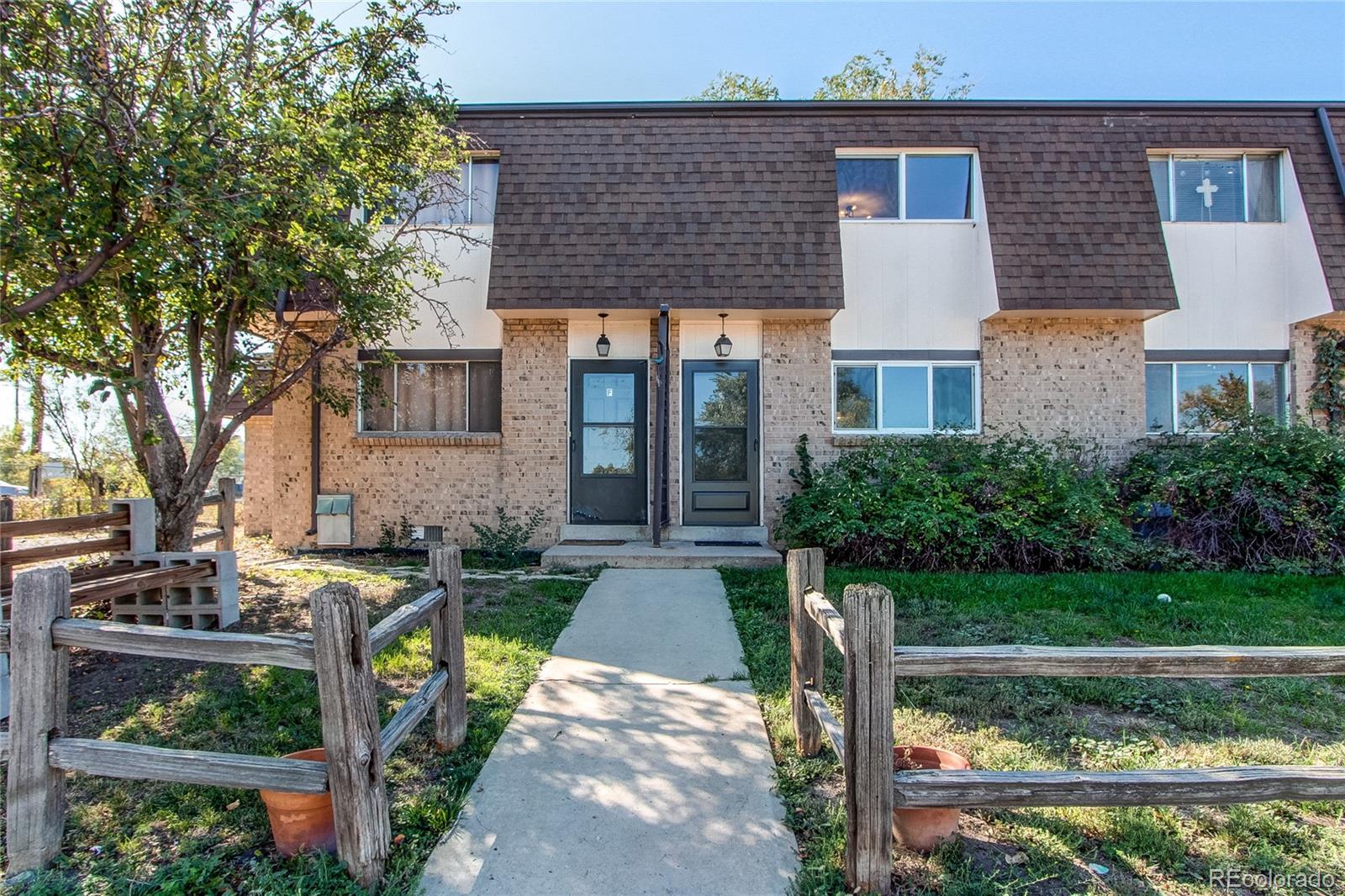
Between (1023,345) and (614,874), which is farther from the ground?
(1023,345)

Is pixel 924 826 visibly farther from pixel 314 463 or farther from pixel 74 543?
pixel 314 463

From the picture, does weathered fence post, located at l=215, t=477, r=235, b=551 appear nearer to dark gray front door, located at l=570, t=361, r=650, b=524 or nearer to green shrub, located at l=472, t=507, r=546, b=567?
green shrub, located at l=472, t=507, r=546, b=567

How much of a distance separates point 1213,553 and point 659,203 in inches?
321

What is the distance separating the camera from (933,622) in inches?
208

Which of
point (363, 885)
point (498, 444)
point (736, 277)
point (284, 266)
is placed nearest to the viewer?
point (363, 885)

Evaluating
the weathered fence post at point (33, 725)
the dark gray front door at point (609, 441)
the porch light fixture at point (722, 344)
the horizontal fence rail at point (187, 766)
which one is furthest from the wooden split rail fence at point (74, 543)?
the porch light fixture at point (722, 344)

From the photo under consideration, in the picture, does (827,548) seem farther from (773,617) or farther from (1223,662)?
(1223,662)

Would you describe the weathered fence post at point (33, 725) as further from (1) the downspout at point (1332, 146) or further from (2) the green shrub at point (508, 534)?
(1) the downspout at point (1332, 146)

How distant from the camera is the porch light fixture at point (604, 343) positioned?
8.73 m

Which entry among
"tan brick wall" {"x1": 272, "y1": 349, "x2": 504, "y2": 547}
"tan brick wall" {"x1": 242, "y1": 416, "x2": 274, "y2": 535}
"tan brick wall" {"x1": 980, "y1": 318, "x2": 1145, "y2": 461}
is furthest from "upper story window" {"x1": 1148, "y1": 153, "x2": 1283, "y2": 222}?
"tan brick wall" {"x1": 242, "y1": 416, "x2": 274, "y2": 535}

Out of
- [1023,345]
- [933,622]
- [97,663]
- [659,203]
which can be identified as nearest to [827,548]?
[933,622]

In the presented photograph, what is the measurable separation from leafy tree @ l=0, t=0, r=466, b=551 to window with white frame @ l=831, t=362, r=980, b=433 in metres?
5.79

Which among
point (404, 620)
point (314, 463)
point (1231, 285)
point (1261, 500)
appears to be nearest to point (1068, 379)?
point (1261, 500)

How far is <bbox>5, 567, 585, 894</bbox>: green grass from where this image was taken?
7.52ft
